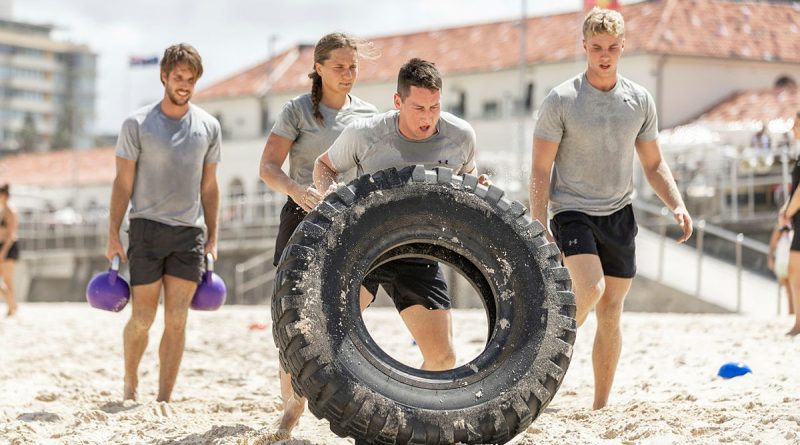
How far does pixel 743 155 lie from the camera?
2361 centimetres

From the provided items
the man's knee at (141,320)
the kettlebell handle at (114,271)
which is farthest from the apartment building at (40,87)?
the man's knee at (141,320)

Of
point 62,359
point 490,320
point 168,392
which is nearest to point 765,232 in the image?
point 62,359

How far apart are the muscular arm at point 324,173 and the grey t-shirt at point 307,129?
57cm

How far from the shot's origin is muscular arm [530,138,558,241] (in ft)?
20.7

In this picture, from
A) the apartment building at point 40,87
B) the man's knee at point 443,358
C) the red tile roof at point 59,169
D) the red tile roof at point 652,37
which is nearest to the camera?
the man's knee at point 443,358

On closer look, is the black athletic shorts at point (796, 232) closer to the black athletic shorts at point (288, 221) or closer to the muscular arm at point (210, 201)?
the muscular arm at point (210, 201)

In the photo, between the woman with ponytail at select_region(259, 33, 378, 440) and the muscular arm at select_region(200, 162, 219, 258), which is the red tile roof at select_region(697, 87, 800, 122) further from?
the woman with ponytail at select_region(259, 33, 378, 440)

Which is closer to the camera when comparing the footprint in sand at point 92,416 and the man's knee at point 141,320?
the footprint in sand at point 92,416

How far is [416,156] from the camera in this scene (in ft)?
17.5

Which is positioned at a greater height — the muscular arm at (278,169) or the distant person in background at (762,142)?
the muscular arm at (278,169)

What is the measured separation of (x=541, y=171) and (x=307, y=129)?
115cm

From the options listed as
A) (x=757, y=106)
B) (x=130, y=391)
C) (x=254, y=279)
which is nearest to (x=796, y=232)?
(x=130, y=391)

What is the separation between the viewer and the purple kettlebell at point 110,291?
7246 millimetres

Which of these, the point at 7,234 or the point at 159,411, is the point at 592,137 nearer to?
the point at 159,411
